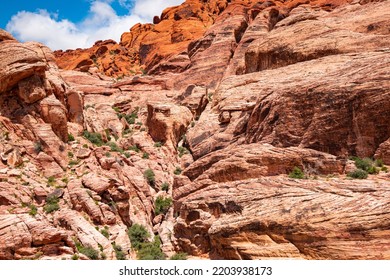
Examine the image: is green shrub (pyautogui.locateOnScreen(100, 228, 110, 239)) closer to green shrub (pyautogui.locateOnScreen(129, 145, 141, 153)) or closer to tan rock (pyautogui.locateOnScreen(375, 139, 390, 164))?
green shrub (pyautogui.locateOnScreen(129, 145, 141, 153))

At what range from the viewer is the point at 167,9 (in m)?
95.5

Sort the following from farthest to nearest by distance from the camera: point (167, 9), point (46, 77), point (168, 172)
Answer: point (167, 9), point (168, 172), point (46, 77)

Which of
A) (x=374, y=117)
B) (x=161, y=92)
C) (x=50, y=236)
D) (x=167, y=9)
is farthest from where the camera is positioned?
(x=167, y=9)

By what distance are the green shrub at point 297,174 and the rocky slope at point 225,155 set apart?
64cm

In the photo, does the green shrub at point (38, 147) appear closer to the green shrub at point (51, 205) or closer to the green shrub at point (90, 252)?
the green shrub at point (51, 205)

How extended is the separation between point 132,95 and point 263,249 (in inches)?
1585

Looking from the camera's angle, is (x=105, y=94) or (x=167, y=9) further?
(x=167, y=9)

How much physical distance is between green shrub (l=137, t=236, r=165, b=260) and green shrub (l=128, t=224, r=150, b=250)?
0.47 meters

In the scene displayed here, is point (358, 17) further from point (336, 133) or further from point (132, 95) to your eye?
point (132, 95)

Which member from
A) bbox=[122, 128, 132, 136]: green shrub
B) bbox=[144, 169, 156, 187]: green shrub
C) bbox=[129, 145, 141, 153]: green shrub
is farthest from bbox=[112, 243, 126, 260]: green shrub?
bbox=[122, 128, 132, 136]: green shrub

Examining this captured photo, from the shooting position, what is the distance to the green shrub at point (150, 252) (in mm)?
27538

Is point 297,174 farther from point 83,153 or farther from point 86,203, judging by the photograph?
point 83,153

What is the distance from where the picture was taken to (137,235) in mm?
30125

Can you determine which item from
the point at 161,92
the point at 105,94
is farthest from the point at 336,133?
the point at 105,94
